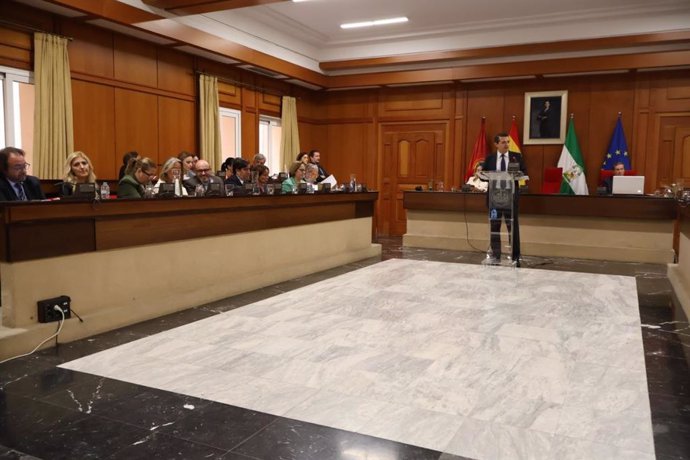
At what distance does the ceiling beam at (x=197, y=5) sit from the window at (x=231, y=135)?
2159 mm

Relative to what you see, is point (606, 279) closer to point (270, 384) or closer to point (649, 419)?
point (649, 419)

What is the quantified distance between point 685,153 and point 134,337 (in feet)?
27.1

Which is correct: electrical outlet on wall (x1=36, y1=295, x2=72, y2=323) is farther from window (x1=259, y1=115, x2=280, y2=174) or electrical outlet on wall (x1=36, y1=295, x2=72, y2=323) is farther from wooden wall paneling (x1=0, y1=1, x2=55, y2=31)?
window (x1=259, y1=115, x2=280, y2=174)

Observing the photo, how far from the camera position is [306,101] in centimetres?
1050

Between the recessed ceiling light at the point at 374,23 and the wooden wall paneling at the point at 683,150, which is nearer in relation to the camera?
the wooden wall paneling at the point at 683,150

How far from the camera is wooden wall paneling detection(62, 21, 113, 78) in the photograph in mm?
6094

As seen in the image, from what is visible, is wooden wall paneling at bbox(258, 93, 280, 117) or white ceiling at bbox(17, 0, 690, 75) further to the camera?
wooden wall paneling at bbox(258, 93, 280, 117)

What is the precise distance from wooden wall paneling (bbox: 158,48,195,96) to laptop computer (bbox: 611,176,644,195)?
5.77 meters

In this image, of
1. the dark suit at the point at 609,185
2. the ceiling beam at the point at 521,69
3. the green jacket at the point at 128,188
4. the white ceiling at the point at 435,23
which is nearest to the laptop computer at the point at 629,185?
the dark suit at the point at 609,185

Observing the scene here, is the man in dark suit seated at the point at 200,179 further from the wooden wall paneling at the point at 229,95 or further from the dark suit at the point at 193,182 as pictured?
the wooden wall paneling at the point at 229,95

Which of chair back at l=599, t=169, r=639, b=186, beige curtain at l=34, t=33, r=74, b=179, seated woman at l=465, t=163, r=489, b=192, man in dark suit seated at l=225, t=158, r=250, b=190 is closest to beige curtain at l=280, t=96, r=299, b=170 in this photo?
seated woman at l=465, t=163, r=489, b=192

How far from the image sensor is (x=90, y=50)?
6297mm

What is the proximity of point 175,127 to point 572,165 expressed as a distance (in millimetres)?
6027

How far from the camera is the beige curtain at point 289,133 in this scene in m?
9.57
